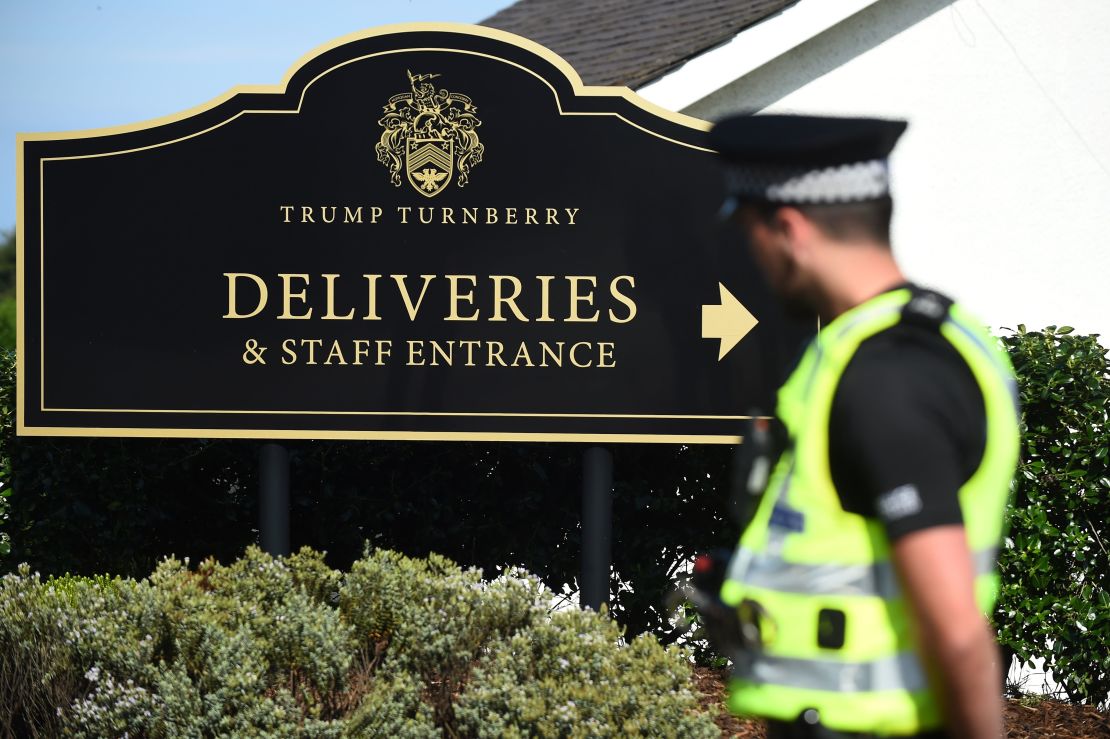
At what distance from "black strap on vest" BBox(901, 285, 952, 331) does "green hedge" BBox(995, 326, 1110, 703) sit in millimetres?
4279

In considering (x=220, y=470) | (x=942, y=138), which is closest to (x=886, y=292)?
(x=220, y=470)

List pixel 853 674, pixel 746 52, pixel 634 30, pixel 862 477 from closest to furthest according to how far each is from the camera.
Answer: pixel 862 477 < pixel 853 674 < pixel 746 52 < pixel 634 30

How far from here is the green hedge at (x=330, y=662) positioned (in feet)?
15.5

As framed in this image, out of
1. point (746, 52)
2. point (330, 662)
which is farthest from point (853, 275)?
point (746, 52)

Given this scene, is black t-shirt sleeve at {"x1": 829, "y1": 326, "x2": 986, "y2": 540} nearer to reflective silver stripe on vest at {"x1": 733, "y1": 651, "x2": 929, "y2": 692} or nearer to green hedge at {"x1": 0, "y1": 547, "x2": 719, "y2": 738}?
reflective silver stripe on vest at {"x1": 733, "y1": 651, "x2": 929, "y2": 692}

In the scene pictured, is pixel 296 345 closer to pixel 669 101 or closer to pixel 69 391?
pixel 69 391

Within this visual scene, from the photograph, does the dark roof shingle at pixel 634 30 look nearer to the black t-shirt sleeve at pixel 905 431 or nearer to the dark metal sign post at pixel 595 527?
the dark metal sign post at pixel 595 527

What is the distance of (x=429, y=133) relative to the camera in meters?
6.20

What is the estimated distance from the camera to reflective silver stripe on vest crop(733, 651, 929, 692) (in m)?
2.10

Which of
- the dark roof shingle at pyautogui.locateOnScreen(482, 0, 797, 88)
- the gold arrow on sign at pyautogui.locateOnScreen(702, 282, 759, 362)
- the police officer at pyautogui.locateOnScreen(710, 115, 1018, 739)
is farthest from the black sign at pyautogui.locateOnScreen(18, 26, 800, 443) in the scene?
the police officer at pyautogui.locateOnScreen(710, 115, 1018, 739)

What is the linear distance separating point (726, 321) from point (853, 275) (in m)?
3.94

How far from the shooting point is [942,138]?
8.22 meters

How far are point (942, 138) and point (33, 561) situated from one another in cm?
597

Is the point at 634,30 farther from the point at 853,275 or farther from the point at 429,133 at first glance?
the point at 853,275
